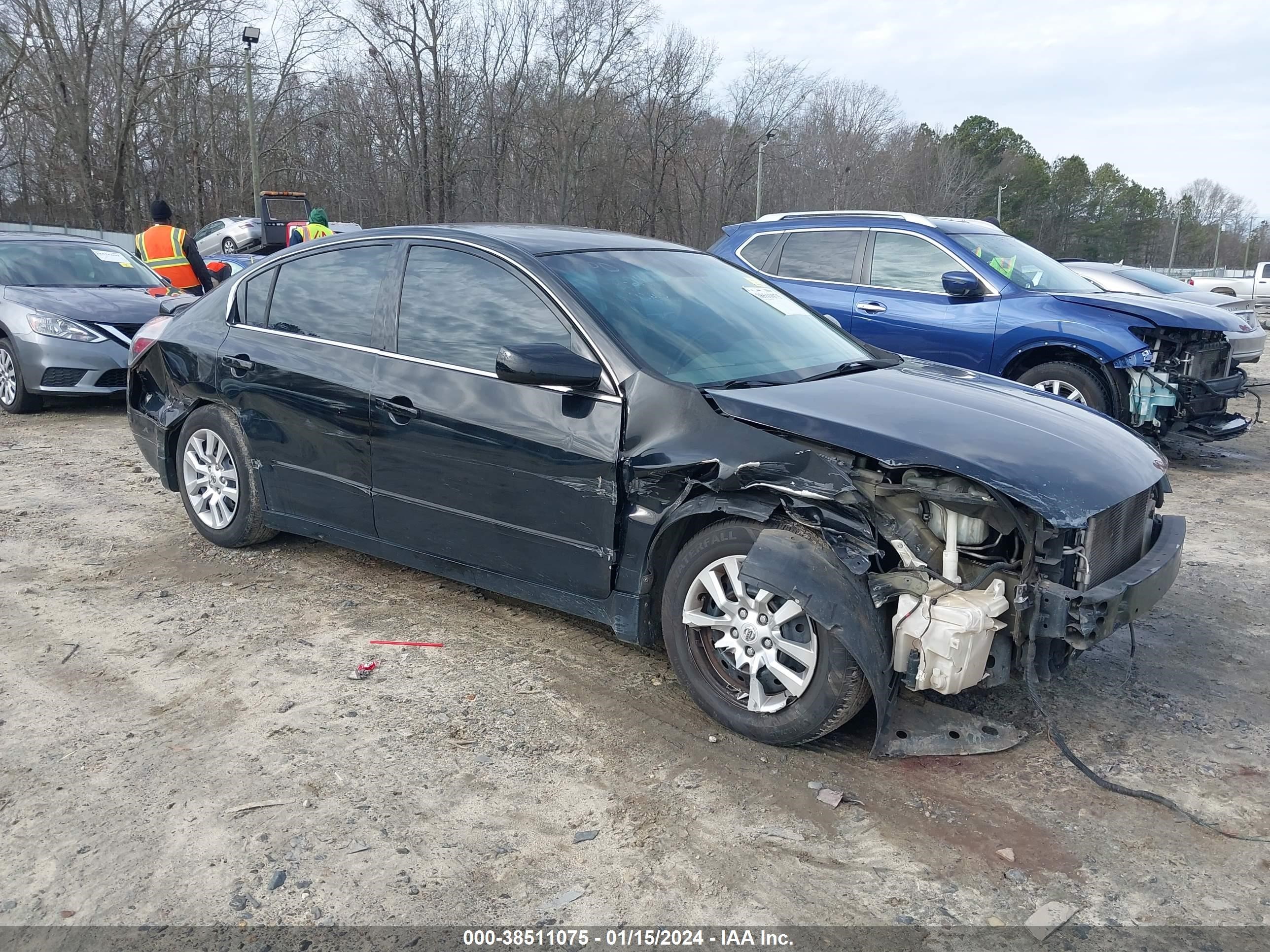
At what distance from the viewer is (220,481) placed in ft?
16.8

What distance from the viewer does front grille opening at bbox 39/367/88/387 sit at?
28.4ft

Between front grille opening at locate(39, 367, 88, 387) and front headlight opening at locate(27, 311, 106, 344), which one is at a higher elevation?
front headlight opening at locate(27, 311, 106, 344)

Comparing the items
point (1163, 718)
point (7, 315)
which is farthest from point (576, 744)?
point (7, 315)


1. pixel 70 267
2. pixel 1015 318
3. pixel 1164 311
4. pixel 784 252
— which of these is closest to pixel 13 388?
pixel 70 267

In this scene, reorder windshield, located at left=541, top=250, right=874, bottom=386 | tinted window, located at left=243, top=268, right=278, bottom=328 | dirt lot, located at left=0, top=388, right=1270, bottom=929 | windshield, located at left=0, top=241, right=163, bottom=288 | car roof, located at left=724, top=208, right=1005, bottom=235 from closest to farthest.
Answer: dirt lot, located at left=0, top=388, right=1270, bottom=929, windshield, located at left=541, top=250, right=874, bottom=386, tinted window, located at left=243, top=268, right=278, bottom=328, car roof, located at left=724, top=208, right=1005, bottom=235, windshield, located at left=0, top=241, right=163, bottom=288

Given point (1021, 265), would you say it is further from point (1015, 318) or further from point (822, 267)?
point (822, 267)

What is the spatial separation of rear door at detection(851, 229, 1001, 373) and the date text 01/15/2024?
5.85m

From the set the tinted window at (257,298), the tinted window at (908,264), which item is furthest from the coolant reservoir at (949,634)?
the tinted window at (908,264)

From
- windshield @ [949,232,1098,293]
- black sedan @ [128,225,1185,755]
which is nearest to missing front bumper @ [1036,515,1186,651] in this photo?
black sedan @ [128,225,1185,755]

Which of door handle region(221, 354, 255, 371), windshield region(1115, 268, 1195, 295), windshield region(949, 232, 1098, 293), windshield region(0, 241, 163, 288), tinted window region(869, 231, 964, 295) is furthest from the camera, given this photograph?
windshield region(1115, 268, 1195, 295)

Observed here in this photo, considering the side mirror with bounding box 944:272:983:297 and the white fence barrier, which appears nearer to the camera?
the side mirror with bounding box 944:272:983:297

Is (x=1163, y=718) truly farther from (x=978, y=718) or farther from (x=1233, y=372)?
(x=1233, y=372)

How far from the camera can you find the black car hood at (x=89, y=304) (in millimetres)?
8781

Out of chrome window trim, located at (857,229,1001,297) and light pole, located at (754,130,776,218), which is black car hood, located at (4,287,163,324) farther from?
light pole, located at (754,130,776,218)
